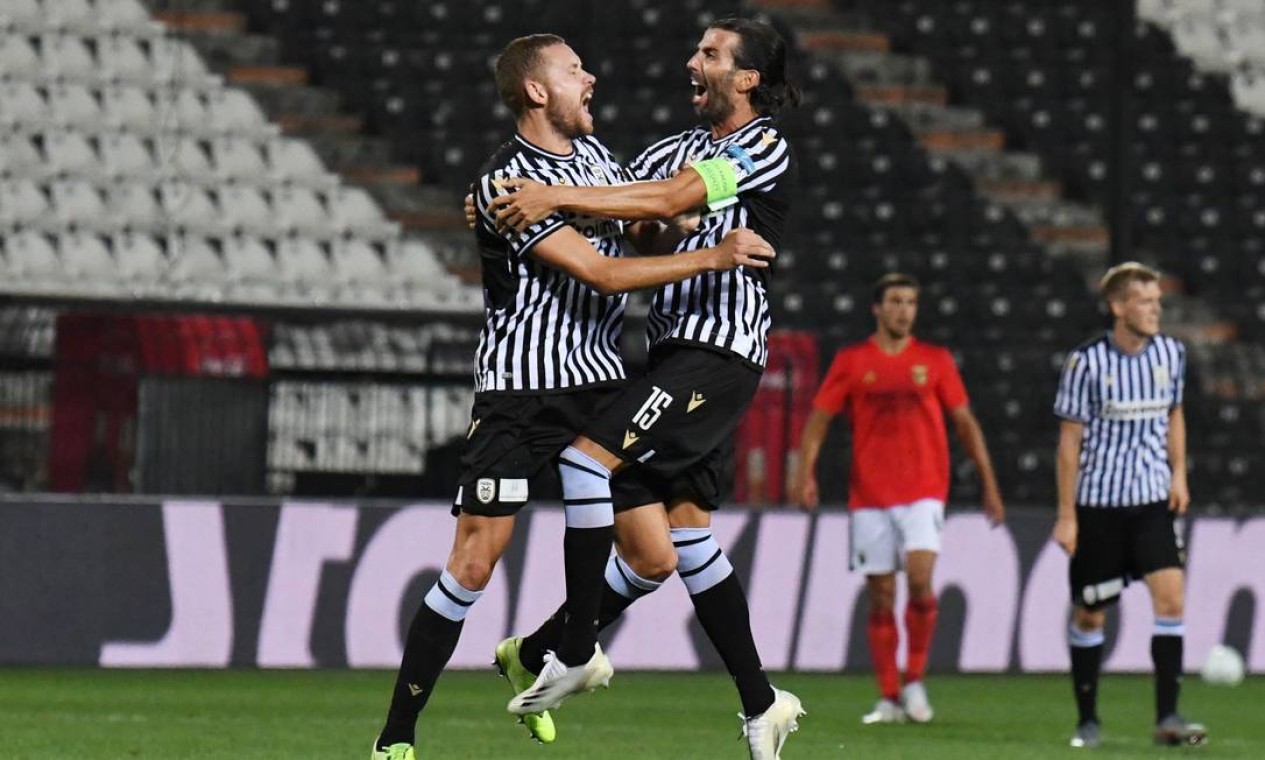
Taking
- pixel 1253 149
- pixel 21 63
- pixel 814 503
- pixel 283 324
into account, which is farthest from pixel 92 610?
pixel 1253 149

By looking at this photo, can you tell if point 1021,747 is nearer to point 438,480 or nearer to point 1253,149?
point 438,480

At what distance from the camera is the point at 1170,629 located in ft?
27.7

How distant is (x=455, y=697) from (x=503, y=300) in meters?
4.36

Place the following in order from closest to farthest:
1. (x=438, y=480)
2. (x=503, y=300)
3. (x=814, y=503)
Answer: (x=503, y=300) → (x=814, y=503) → (x=438, y=480)

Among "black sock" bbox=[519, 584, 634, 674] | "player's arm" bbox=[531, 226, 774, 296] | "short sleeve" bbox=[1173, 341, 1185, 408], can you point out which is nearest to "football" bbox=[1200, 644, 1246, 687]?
"short sleeve" bbox=[1173, 341, 1185, 408]

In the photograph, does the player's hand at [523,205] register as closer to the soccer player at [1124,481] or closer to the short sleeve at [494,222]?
the short sleeve at [494,222]

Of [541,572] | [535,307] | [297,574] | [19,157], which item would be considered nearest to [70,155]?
[19,157]

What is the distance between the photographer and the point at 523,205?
568 centimetres

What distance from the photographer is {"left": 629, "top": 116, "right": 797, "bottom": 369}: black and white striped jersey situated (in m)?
6.02

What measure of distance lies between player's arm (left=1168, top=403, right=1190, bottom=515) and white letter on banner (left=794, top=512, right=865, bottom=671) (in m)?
3.23

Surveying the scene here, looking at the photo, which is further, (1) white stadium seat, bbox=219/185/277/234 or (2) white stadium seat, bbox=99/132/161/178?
(1) white stadium seat, bbox=219/185/277/234

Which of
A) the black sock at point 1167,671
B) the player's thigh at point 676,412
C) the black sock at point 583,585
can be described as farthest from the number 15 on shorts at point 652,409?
the black sock at point 1167,671

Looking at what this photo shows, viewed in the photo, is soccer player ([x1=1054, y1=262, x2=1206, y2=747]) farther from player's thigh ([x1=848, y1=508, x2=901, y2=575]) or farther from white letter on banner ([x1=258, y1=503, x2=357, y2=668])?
white letter on banner ([x1=258, y1=503, x2=357, y2=668])

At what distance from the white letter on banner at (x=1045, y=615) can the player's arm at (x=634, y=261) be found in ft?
21.2
